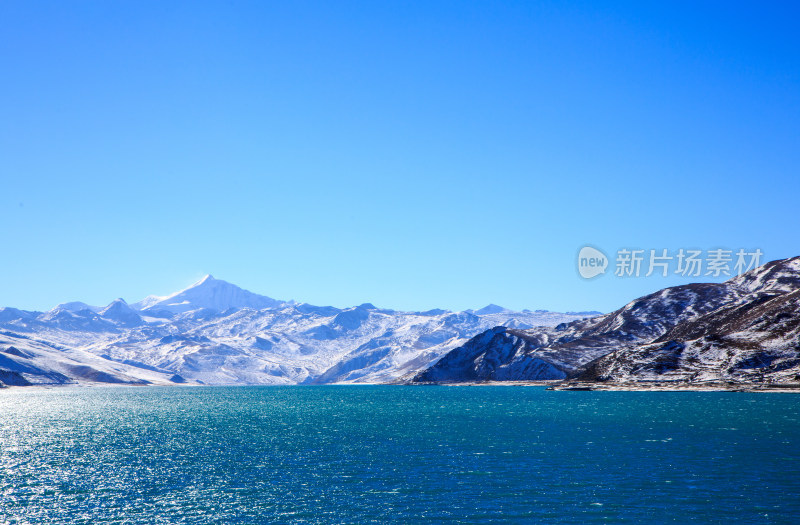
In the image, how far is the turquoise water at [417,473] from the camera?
46688mm

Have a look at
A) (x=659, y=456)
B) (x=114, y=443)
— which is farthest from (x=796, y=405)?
(x=114, y=443)

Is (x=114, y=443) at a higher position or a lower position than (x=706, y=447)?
lower

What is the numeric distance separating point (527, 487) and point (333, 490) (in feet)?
54.3

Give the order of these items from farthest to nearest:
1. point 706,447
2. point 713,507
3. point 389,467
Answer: point 706,447 → point 389,467 → point 713,507

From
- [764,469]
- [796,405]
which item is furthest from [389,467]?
[796,405]

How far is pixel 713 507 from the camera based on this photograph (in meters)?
45.9

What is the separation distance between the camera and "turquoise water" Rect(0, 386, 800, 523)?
46.7 meters

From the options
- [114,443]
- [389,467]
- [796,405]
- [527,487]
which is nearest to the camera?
[527,487]

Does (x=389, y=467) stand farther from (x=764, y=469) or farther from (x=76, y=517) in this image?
(x=764, y=469)

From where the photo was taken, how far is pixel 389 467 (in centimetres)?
6556

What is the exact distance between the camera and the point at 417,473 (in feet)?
203

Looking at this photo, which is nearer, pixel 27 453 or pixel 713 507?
pixel 713 507

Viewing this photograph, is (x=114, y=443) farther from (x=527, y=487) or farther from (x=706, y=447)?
(x=706, y=447)

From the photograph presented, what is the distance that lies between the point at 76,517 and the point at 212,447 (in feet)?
128
